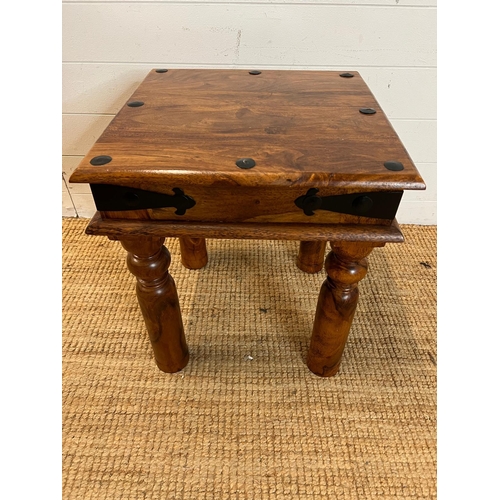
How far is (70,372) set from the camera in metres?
0.98

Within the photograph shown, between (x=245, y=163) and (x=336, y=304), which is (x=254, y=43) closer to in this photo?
(x=245, y=163)

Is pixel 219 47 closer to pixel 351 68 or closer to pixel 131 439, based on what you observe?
pixel 351 68

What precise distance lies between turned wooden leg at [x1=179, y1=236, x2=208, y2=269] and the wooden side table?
→ 1.17 ft

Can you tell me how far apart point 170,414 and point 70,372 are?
0.91 feet

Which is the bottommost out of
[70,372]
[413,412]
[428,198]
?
[70,372]

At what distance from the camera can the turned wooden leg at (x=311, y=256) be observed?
118cm

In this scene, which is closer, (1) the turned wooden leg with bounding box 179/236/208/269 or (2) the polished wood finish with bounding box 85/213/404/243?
(2) the polished wood finish with bounding box 85/213/404/243

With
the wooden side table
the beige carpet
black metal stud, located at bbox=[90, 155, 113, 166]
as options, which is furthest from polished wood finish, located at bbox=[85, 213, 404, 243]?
the beige carpet

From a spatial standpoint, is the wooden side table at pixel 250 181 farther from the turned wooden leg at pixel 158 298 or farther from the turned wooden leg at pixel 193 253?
the turned wooden leg at pixel 193 253

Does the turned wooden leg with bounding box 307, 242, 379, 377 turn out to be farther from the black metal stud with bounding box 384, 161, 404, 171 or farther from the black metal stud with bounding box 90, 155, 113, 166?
the black metal stud with bounding box 90, 155, 113, 166

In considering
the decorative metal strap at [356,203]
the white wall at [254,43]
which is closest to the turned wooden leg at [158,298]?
the decorative metal strap at [356,203]

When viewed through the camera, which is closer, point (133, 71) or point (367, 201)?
point (367, 201)

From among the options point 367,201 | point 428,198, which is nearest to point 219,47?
point 367,201

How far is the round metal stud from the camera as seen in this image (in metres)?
0.66
